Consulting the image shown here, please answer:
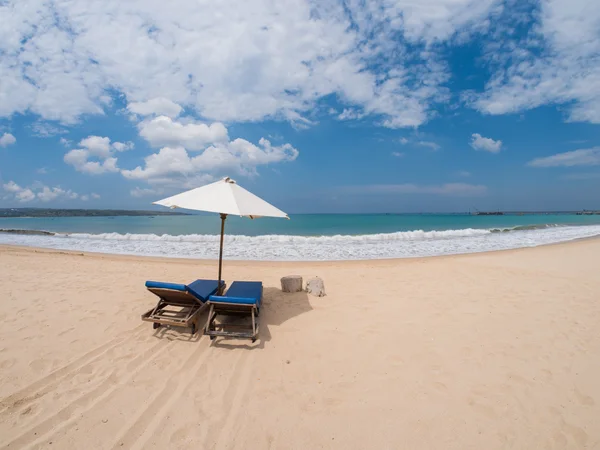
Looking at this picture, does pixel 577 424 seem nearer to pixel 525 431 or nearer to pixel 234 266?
pixel 525 431

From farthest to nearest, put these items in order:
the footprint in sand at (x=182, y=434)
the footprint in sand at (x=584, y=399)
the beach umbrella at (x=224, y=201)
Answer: the beach umbrella at (x=224, y=201) → the footprint in sand at (x=584, y=399) → the footprint in sand at (x=182, y=434)

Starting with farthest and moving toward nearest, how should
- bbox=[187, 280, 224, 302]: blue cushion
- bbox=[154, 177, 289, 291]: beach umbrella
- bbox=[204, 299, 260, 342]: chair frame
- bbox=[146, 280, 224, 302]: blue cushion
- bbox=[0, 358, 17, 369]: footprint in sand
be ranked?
bbox=[187, 280, 224, 302]: blue cushion → bbox=[146, 280, 224, 302]: blue cushion → bbox=[154, 177, 289, 291]: beach umbrella → bbox=[204, 299, 260, 342]: chair frame → bbox=[0, 358, 17, 369]: footprint in sand

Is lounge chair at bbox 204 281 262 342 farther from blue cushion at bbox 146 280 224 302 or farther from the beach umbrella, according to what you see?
the beach umbrella

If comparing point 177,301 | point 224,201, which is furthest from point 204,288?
point 224,201

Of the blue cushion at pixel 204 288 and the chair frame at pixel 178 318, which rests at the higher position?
the blue cushion at pixel 204 288

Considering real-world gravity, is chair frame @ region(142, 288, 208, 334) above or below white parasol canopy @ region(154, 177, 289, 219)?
below

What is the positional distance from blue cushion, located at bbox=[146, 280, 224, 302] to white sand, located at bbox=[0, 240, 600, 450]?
71 centimetres

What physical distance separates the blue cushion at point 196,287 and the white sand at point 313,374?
706mm

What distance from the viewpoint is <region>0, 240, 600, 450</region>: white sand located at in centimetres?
294

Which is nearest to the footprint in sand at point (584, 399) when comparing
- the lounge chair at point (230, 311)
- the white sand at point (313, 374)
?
the white sand at point (313, 374)

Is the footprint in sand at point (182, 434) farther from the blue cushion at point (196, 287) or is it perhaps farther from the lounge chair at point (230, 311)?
the blue cushion at point (196, 287)

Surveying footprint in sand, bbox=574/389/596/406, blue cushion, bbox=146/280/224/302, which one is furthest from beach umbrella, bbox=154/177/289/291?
footprint in sand, bbox=574/389/596/406

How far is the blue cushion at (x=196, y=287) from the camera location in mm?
4805

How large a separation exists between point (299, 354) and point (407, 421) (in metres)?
1.76
